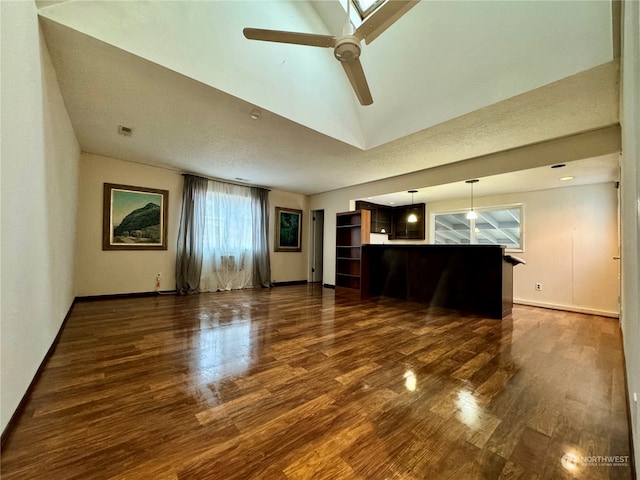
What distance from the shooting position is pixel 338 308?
4270 millimetres

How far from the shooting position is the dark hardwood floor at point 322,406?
1.18 m

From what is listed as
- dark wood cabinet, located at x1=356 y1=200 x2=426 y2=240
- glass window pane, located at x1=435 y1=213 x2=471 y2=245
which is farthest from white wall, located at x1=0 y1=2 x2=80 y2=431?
glass window pane, located at x1=435 y1=213 x2=471 y2=245

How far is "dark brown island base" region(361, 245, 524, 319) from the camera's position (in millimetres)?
3910

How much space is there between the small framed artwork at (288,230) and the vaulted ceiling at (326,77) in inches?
122

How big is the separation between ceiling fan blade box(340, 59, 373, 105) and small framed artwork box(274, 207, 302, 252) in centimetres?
490

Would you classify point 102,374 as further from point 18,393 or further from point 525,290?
point 525,290

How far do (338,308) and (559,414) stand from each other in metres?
2.93

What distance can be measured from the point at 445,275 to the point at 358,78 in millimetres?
3591

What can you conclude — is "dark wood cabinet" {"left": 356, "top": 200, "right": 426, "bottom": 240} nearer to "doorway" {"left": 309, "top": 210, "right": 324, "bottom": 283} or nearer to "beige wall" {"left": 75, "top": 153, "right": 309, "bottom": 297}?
"doorway" {"left": 309, "top": 210, "right": 324, "bottom": 283}

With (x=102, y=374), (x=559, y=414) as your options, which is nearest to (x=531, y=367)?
(x=559, y=414)

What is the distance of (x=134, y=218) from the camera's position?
4.92 metres

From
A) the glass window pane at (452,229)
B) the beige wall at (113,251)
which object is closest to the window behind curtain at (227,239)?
the beige wall at (113,251)

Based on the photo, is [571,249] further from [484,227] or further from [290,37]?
[290,37]

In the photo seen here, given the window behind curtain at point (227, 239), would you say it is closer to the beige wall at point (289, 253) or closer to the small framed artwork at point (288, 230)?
the beige wall at point (289, 253)
